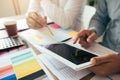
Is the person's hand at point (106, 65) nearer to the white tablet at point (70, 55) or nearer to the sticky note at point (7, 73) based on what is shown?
the white tablet at point (70, 55)

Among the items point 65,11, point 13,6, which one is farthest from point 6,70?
point 13,6

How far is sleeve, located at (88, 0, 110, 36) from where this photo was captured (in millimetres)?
1009

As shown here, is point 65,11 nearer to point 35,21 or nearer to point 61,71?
point 35,21

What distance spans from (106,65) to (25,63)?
1.19 ft

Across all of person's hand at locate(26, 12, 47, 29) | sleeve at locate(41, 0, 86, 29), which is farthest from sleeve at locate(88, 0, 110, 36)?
person's hand at locate(26, 12, 47, 29)

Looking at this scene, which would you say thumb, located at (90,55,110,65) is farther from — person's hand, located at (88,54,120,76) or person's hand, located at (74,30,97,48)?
person's hand, located at (74,30,97,48)

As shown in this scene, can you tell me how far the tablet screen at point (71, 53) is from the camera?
24.0 inches

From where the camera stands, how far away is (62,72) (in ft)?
2.05

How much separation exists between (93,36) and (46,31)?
0.34 m

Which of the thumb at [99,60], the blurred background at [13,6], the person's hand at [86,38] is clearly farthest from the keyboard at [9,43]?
the blurred background at [13,6]

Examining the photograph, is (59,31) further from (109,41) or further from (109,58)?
(109,58)

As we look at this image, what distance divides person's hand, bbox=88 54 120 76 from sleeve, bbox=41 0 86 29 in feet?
1.78

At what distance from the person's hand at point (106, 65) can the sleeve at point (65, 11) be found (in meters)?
0.54

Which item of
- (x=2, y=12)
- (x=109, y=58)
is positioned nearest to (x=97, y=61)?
(x=109, y=58)
